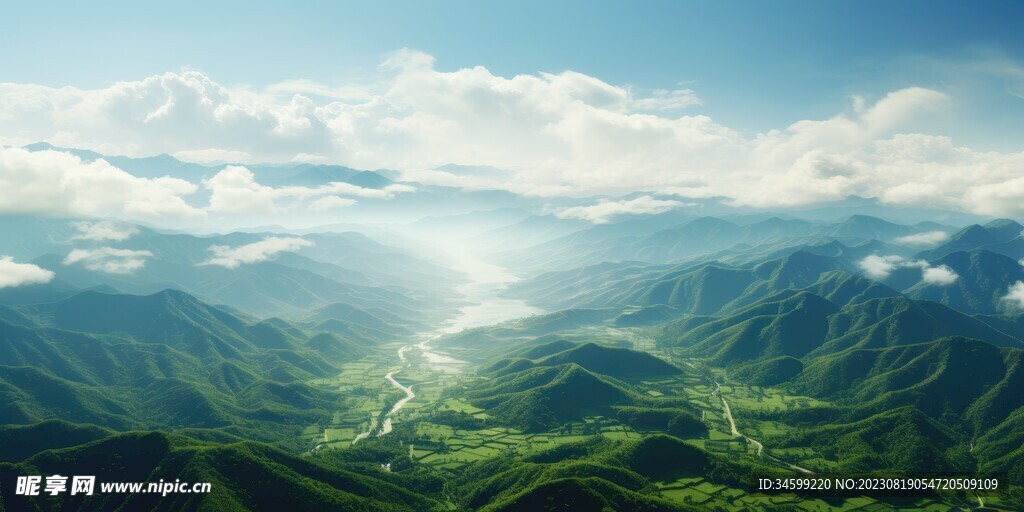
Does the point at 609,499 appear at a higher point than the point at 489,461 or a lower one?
higher

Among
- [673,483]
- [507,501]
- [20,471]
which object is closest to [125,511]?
[20,471]

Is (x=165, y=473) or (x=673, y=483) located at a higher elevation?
(x=165, y=473)

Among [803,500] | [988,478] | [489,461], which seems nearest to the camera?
[803,500]

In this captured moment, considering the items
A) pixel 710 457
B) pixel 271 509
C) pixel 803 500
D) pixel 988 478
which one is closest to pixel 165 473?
pixel 271 509

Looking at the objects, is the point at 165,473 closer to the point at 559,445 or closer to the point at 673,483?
the point at 559,445

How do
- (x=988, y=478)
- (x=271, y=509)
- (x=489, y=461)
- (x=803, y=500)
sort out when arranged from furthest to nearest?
(x=489, y=461) < (x=988, y=478) < (x=803, y=500) < (x=271, y=509)

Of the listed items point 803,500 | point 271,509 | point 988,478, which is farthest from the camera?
point 988,478

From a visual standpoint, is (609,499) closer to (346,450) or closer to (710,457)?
(710,457)

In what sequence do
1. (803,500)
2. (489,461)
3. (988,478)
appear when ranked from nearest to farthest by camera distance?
(803,500) → (988,478) → (489,461)

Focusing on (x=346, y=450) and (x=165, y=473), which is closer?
(x=165, y=473)
